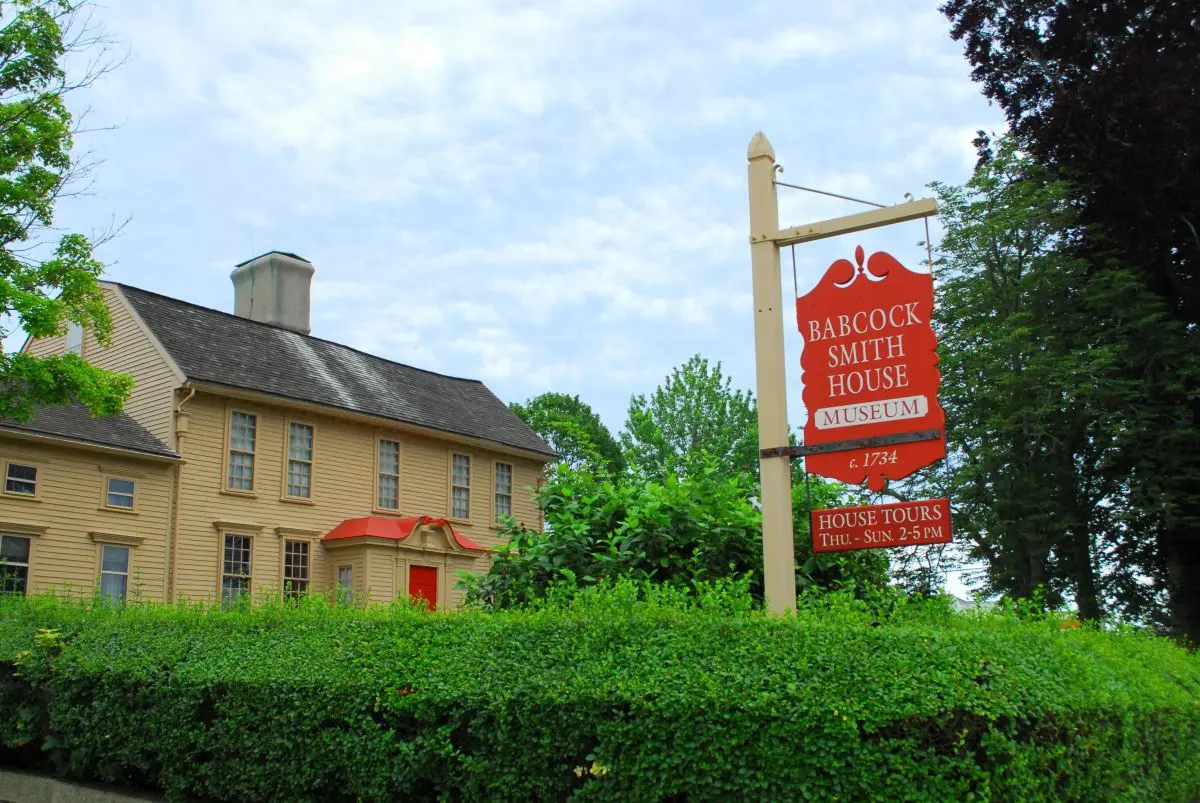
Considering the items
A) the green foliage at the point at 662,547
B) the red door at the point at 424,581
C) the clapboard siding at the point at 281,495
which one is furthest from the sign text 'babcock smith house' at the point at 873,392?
the red door at the point at 424,581

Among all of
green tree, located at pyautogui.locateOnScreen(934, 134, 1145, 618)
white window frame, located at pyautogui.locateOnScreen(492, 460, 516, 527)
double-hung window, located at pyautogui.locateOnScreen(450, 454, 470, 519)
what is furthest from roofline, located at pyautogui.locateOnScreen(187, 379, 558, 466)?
green tree, located at pyautogui.locateOnScreen(934, 134, 1145, 618)

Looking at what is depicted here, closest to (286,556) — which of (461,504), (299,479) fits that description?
(299,479)

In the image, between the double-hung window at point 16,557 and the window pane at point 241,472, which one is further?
the window pane at point 241,472

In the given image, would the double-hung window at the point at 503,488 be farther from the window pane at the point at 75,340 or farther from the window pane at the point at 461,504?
the window pane at the point at 75,340

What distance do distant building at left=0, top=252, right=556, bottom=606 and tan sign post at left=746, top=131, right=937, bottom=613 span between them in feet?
43.3

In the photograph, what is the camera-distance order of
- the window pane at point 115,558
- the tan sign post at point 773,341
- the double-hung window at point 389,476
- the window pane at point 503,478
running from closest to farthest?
the tan sign post at point 773,341 → the window pane at point 115,558 → the double-hung window at point 389,476 → the window pane at point 503,478

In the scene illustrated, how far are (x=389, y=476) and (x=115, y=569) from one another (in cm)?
748

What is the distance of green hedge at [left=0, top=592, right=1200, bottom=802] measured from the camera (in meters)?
5.61

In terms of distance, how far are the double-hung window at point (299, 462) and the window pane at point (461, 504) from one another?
460 centimetres

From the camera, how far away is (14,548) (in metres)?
20.9

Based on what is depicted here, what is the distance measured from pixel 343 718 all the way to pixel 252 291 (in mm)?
25229

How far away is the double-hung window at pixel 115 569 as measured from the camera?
22172mm

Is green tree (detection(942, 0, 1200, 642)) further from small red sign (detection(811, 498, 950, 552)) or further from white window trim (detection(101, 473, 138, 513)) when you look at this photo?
white window trim (detection(101, 473, 138, 513))

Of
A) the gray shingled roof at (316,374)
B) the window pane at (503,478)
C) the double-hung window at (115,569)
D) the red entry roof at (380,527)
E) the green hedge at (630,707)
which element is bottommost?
the green hedge at (630,707)
